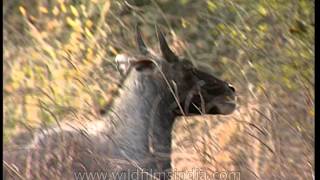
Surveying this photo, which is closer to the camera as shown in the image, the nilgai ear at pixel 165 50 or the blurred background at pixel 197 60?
the blurred background at pixel 197 60

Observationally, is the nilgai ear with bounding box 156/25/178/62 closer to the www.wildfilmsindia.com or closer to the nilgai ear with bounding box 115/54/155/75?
the nilgai ear with bounding box 115/54/155/75

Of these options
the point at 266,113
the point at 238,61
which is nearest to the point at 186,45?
the point at 238,61

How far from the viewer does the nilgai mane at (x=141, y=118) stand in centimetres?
351

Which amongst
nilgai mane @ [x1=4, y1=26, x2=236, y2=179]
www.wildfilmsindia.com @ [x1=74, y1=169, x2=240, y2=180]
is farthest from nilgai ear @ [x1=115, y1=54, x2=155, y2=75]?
www.wildfilmsindia.com @ [x1=74, y1=169, x2=240, y2=180]

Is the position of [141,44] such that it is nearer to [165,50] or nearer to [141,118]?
[165,50]

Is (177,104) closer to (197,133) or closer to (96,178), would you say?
(197,133)

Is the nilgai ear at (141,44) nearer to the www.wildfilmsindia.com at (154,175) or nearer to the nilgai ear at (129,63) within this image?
the nilgai ear at (129,63)

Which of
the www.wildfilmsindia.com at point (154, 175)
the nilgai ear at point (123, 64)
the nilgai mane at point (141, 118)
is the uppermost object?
the nilgai ear at point (123, 64)

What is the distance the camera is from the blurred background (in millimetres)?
3496

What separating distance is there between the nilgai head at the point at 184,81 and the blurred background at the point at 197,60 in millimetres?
49

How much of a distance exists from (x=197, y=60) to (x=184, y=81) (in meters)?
0.14

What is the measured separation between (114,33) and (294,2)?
0.93m

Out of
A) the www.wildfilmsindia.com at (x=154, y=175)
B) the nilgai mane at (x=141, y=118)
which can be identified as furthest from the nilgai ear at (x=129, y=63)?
the www.wildfilmsindia.com at (x=154, y=175)

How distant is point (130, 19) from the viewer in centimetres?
363
